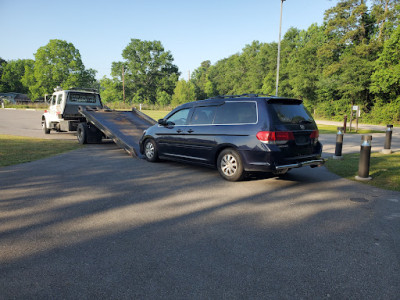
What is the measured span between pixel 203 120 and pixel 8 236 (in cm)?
468

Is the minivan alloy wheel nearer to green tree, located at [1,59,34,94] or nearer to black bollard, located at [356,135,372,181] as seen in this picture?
black bollard, located at [356,135,372,181]

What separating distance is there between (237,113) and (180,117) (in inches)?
77.9

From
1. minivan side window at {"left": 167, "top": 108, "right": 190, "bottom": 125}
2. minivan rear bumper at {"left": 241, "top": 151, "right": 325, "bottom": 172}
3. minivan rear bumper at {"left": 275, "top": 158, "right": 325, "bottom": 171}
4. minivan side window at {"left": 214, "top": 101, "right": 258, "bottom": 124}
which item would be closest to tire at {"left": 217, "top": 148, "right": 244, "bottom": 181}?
minivan rear bumper at {"left": 241, "top": 151, "right": 325, "bottom": 172}

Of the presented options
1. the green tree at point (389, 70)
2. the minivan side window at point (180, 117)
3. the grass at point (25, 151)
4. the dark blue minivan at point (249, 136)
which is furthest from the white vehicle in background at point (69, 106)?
the green tree at point (389, 70)

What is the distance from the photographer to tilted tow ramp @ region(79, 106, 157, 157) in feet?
32.7

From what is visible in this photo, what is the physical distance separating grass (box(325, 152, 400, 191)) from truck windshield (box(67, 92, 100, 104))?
10.9 metres

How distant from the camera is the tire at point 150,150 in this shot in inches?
335

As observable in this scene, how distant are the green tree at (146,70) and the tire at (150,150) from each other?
255 feet

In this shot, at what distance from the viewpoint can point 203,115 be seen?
7.20 metres

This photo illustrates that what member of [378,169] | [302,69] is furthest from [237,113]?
[302,69]

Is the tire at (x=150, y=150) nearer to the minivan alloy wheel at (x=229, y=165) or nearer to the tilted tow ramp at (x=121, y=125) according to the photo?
the tilted tow ramp at (x=121, y=125)

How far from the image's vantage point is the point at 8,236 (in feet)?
11.6

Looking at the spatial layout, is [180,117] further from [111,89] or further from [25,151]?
[111,89]

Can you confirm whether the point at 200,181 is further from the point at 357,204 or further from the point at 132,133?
the point at 132,133
